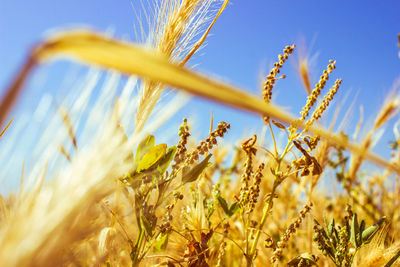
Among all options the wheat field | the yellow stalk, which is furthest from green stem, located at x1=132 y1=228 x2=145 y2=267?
the yellow stalk

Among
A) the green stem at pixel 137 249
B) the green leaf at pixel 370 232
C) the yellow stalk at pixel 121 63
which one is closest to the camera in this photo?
the yellow stalk at pixel 121 63

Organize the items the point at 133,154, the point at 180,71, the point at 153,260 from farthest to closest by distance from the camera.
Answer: the point at 153,260
the point at 133,154
the point at 180,71

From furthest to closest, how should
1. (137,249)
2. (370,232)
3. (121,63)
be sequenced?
(370,232), (137,249), (121,63)

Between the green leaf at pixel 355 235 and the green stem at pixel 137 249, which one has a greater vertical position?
the green leaf at pixel 355 235

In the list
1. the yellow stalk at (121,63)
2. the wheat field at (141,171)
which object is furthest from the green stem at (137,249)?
the yellow stalk at (121,63)

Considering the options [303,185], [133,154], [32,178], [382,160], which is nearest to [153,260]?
[133,154]

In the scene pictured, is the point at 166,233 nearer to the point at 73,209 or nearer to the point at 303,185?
the point at 73,209

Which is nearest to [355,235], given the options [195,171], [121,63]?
[195,171]

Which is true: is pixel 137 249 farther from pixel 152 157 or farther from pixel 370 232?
pixel 370 232

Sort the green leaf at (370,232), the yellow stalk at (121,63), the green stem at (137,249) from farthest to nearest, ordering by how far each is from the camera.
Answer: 1. the green leaf at (370,232)
2. the green stem at (137,249)
3. the yellow stalk at (121,63)

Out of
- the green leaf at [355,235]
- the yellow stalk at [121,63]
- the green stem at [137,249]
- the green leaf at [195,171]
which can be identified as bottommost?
the green stem at [137,249]

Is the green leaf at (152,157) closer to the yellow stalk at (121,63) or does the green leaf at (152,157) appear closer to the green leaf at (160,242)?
the green leaf at (160,242)

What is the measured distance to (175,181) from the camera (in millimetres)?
715

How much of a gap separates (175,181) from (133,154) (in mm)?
122
